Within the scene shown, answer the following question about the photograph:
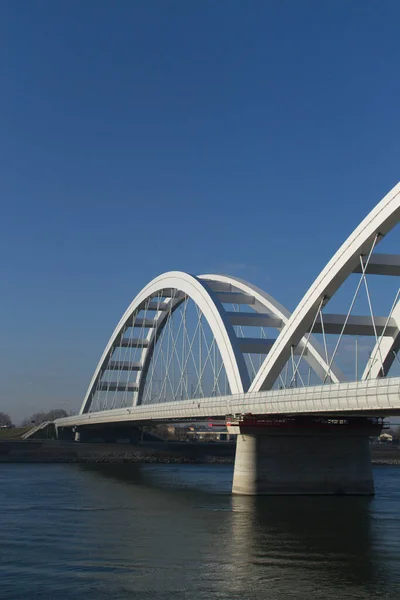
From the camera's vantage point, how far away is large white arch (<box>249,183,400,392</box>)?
30.3 m

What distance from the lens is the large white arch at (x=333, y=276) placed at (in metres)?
30.3

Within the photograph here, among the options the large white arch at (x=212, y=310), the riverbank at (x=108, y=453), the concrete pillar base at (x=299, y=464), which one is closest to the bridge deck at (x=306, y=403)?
the large white arch at (x=212, y=310)

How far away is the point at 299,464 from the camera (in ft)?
131

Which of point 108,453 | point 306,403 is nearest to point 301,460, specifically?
point 306,403

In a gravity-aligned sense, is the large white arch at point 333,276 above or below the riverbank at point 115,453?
above

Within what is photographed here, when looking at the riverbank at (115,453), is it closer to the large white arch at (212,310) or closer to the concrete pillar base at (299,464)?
the large white arch at (212,310)

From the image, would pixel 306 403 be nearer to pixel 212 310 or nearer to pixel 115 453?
pixel 212 310

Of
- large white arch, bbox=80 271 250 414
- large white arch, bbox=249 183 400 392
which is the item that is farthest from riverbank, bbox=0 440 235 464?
large white arch, bbox=249 183 400 392

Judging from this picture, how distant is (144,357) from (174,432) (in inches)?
2724

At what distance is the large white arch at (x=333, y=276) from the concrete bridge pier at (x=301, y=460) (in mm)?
2708

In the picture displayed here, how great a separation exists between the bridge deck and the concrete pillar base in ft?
8.39

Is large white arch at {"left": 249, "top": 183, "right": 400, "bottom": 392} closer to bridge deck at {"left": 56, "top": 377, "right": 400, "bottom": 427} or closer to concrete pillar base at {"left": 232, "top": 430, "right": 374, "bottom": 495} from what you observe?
bridge deck at {"left": 56, "top": 377, "right": 400, "bottom": 427}

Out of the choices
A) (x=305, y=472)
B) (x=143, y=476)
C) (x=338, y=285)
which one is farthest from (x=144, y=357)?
(x=338, y=285)

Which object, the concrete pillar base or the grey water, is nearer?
the grey water
